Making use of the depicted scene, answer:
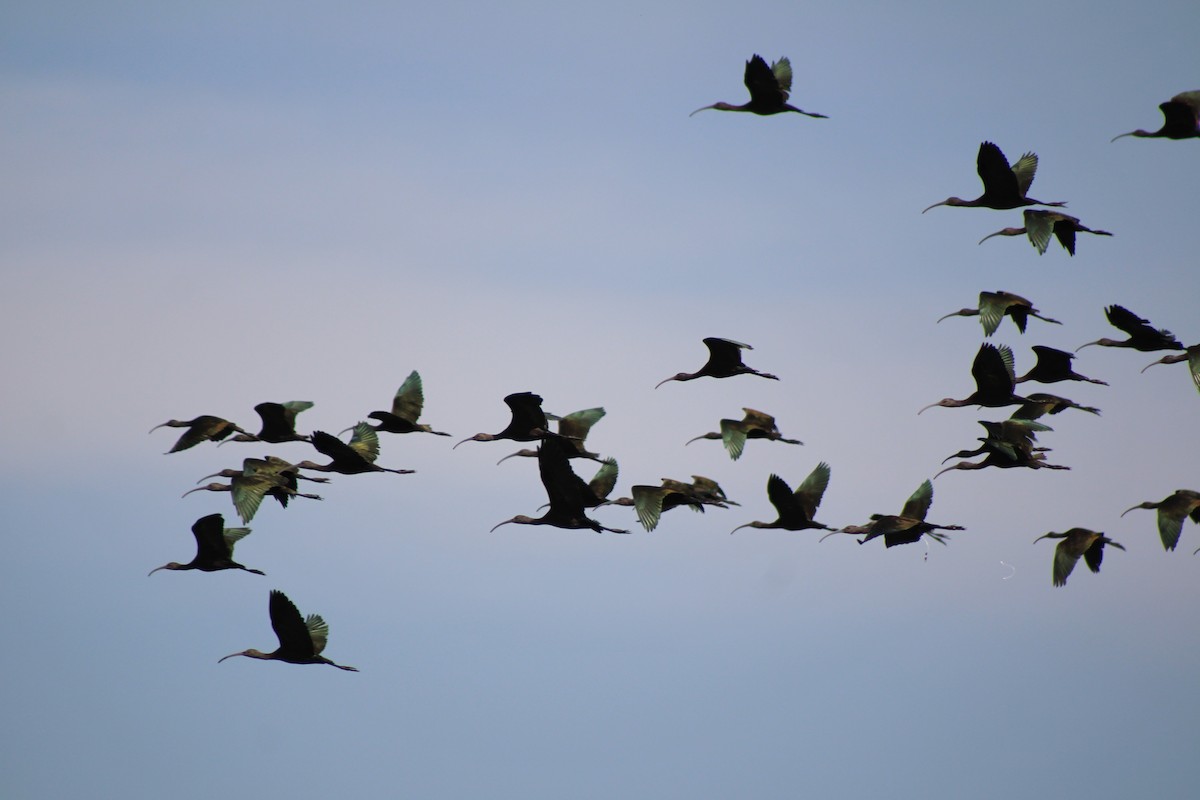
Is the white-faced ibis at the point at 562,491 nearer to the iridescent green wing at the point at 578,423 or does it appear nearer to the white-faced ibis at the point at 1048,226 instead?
the iridescent green wing at the point at 578,423

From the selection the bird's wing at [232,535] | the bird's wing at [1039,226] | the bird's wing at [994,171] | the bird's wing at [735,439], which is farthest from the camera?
the bird's wing at [232,535]

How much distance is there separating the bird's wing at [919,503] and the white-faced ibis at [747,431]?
2.72 metres

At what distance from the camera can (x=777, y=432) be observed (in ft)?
126

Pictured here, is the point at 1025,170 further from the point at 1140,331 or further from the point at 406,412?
the point at 406,412

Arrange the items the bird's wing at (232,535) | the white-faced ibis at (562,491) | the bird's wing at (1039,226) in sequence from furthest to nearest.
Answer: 1. the bird's wing at (232,535)
2. the bird's wing at (1039,226)
3. the white-faced ibis at (562,491)

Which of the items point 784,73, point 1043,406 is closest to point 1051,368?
point 1043,406

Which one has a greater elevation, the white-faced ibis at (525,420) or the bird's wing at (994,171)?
the bird's wing at (994,171)

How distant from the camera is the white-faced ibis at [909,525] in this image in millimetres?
36125

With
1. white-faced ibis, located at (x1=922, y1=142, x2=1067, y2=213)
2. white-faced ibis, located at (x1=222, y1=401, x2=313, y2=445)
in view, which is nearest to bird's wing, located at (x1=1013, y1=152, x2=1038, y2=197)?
white-faced ibis, located at (x1=922, y1=142, x2=1067, y2=213)

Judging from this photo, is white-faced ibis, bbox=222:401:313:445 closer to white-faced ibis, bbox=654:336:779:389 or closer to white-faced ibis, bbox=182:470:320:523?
white-faced ibis, bbox=182:470:320:523

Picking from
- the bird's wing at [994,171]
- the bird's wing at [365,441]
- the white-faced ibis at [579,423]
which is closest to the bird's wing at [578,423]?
the white-faced ibis at [579,423]

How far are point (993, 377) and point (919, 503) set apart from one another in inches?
122

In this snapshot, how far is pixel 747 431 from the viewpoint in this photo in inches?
1515

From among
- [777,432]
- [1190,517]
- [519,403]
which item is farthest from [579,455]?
[1190,517]
